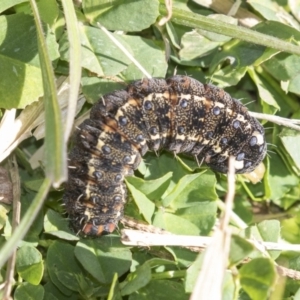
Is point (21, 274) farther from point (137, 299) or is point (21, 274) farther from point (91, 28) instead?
point (91, 28)

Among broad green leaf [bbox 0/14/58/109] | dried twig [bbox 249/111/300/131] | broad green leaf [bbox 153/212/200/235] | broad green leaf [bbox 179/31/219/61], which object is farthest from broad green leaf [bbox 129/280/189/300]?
broad green leaf [bbox 179/31/219/61]

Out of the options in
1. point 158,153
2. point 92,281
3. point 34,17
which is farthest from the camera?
point 158,153

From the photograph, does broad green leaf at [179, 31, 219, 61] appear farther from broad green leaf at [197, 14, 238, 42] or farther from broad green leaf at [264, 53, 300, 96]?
broad green leaf at [264, 53, 300, 96]

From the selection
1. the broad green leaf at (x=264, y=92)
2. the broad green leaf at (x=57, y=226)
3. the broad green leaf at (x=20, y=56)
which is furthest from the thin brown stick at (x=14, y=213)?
the broad green leaf at (x=264, y=92)

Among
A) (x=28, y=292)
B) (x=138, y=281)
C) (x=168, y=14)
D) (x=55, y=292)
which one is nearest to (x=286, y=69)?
(x=168, y=14)

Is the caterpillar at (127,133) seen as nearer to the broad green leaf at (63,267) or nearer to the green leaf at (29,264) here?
the broad green leaf at (63,267)

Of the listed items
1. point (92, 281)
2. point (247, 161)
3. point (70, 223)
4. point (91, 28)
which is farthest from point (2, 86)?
point (247, 161)
